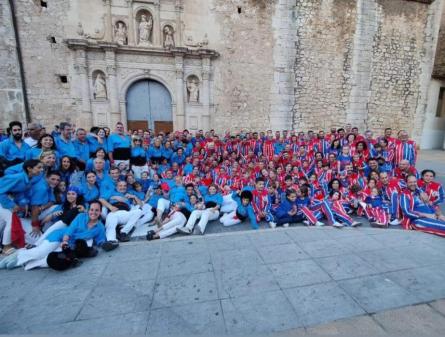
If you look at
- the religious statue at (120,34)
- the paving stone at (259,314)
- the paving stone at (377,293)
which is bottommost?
the paving stone at (259,314)

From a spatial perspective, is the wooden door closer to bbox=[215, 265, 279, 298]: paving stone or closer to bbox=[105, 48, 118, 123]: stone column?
bbox=[105, 48, 118, 123]: stone column

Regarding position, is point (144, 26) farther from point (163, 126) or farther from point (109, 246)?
point (109, 246)

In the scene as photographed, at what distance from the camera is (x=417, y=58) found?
11.7 metres

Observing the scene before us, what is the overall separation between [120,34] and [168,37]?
1.90 meters

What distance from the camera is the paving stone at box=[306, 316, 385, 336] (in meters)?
1.74

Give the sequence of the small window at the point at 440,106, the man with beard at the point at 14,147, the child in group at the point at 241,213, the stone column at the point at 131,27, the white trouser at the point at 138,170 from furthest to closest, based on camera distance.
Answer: the small window at the point at 440,106, the stone column at the point at 131,27, the white trouser at the point at 138,170, the child in group at the point at 241,213, the man with beard at the point at 14,147

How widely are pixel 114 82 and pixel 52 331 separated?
9.12 meters

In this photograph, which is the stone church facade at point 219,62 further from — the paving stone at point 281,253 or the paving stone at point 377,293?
the paving stone at point 377,293

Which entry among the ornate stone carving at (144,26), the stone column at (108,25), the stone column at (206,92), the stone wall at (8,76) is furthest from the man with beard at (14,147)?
the stone column at (206,92)

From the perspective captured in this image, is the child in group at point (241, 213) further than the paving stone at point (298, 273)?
Yes

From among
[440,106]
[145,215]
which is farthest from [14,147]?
[440,106]

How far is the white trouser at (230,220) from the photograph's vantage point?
13.2 ft

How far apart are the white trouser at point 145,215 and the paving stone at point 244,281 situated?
1.94 metres

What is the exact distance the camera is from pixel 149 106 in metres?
9.70
